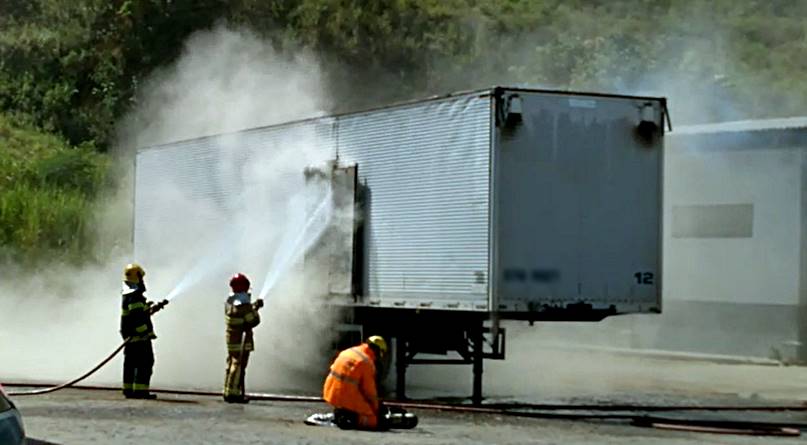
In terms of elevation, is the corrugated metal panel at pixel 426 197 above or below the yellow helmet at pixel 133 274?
above

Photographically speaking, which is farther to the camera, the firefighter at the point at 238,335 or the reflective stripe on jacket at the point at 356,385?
the firefighter at the point at 238,335

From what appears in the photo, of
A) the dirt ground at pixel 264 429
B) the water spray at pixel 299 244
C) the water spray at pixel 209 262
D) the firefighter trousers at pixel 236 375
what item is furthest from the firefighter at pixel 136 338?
the water spray at pixel 209 262

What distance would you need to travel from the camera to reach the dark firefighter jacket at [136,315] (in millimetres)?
17609

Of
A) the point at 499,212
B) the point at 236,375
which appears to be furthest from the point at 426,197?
the point at 236,375

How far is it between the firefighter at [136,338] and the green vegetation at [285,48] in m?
23.5

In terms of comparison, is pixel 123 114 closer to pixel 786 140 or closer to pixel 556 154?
pixel 786 140

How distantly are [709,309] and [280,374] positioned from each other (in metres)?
10.3

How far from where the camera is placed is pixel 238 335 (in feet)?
57.5

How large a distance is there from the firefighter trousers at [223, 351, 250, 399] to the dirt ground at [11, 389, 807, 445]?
360 millimetres

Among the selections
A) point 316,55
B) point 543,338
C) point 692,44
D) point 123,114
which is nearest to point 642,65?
point 692,44

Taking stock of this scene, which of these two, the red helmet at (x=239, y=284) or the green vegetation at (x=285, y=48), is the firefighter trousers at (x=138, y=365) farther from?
the green vegetation at (x=285, y=48)

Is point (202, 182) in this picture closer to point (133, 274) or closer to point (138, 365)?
point (133, 274)

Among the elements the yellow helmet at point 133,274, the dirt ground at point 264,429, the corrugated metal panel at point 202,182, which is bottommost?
the dirt ground at point 264,429

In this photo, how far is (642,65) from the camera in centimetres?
5444
